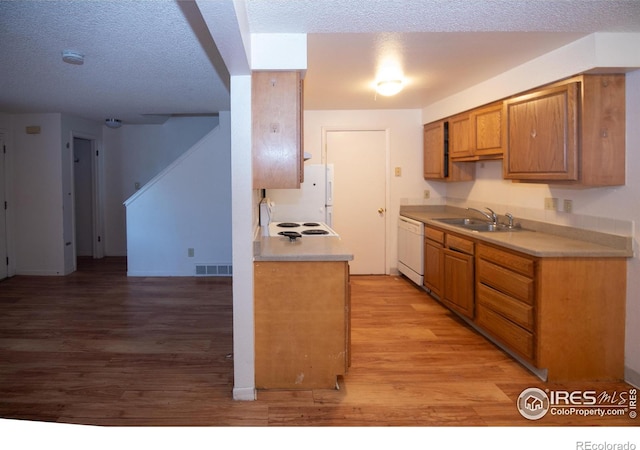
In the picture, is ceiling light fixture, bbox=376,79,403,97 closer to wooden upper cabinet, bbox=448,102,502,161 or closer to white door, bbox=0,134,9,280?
wooden upper cabinet, bbox=448,102,502,161

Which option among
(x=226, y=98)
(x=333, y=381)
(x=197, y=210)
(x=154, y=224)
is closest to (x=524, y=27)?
(x=333, y=381)

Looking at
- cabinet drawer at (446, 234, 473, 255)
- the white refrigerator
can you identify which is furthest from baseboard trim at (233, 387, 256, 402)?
the white refrigerator

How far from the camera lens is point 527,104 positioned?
11.2ft

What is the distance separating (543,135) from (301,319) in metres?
2.12

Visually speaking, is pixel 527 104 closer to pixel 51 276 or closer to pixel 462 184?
pixel 462 184

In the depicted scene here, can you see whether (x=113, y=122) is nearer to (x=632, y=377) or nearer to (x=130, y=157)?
(x=130, y=157)

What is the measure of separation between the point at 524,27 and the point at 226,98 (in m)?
3.37

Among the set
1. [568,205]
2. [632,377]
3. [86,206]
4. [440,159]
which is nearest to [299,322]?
[632,377]

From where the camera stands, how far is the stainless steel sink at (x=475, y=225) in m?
4.32

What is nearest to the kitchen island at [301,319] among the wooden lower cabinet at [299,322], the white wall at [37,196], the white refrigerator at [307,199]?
the wooden lower cabinet at [299,322]

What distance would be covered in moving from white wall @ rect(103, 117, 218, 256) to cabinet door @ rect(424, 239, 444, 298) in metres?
4.41

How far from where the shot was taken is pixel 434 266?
4.84 meters

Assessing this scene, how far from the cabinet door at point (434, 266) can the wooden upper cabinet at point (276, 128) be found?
2.24m

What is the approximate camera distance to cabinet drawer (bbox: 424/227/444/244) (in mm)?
4621
